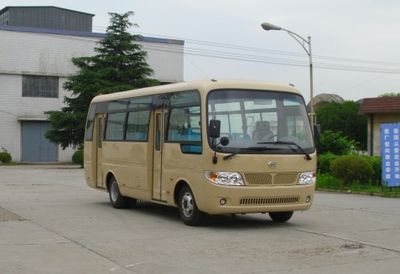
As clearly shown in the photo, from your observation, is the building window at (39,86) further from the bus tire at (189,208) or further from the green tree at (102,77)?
the bus tire at (189,208)

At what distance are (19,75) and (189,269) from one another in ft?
153

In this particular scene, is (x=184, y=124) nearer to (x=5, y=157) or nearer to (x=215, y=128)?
(x=215, y=128)

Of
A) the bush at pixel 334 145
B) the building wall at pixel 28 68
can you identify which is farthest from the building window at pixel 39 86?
the bush at pixel 334 145

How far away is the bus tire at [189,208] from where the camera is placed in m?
12.5

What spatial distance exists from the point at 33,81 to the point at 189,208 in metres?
43.2

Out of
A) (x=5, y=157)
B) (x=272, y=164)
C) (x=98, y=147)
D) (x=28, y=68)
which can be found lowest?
(x=5, y=157)

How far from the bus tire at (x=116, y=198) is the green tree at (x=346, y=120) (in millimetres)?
56380

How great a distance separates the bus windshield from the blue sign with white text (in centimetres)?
860

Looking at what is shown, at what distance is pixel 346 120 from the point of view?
7112 cm

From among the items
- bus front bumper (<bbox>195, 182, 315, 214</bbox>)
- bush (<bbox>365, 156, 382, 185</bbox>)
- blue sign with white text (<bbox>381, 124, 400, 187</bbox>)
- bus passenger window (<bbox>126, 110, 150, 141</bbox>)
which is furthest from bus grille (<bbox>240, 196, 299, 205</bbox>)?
bush (<bbox>365, 156, 382, 185</bbox>)

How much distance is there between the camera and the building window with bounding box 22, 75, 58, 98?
53031 mm

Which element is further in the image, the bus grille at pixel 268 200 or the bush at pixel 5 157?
the bush at pixel 5 157

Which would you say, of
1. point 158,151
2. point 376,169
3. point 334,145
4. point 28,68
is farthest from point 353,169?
point 28,68

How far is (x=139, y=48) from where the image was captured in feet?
148
